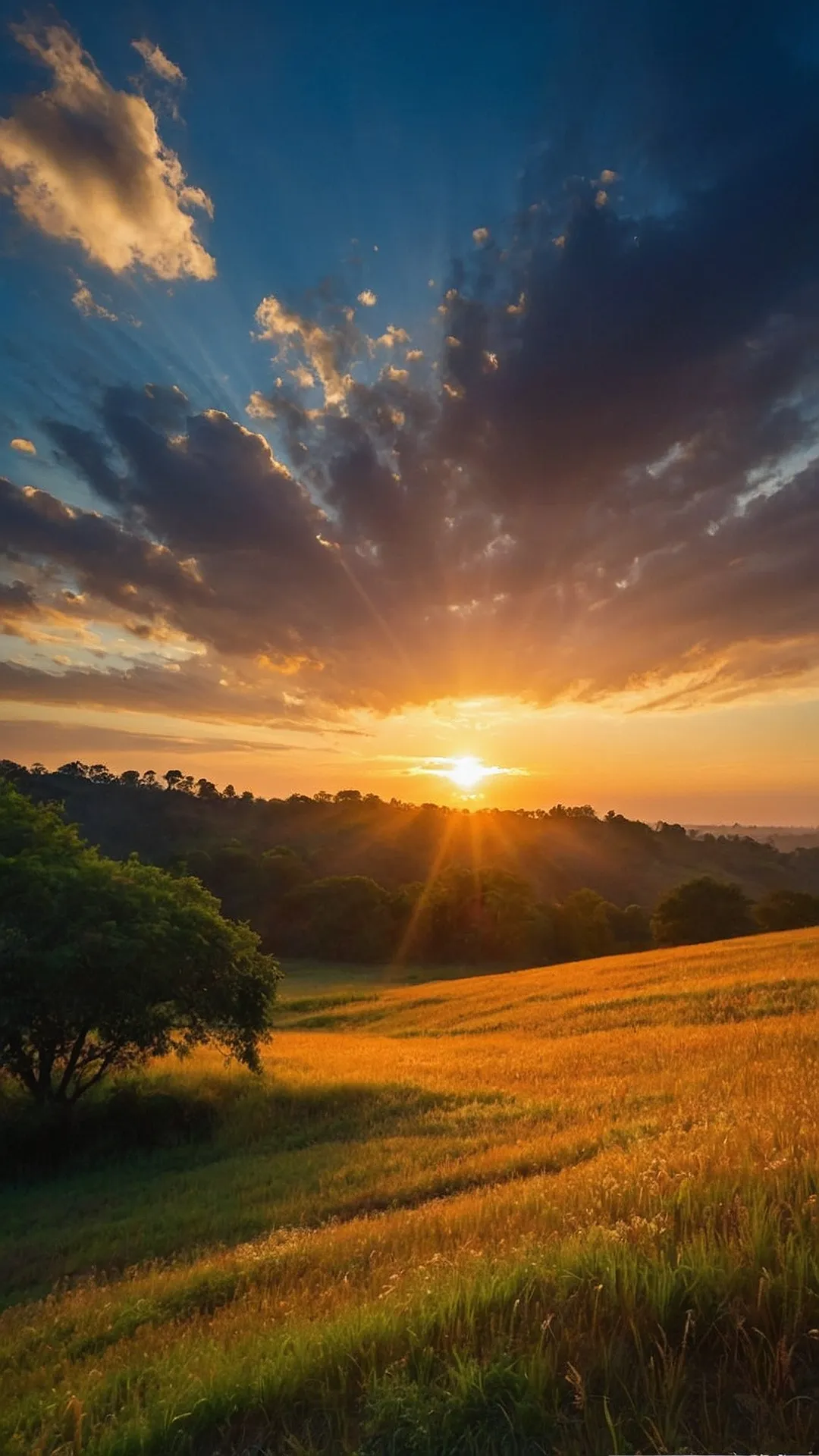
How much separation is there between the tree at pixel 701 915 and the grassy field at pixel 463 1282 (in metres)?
65.2

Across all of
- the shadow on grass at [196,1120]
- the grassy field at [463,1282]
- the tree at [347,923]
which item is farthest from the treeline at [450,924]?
the grassy field at [463,1282]

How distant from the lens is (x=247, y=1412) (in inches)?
155

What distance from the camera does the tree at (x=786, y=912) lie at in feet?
246

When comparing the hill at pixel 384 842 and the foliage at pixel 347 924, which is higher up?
the hill at pixel 384 842

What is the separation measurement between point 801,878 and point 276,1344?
644ft

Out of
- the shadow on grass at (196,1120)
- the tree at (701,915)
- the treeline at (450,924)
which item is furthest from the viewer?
the treeline at (450,924)

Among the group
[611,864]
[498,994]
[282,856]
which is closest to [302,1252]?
[498,994]

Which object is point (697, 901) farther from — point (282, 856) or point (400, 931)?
point (282, 856)

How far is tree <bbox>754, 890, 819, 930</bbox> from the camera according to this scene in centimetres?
7488

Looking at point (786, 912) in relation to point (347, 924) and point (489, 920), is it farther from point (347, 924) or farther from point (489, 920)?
point (347, 924)

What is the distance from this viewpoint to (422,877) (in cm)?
13675

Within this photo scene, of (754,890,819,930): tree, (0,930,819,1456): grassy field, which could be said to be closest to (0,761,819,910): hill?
(754,890,819,930): tree

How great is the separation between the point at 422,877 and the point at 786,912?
236 feet

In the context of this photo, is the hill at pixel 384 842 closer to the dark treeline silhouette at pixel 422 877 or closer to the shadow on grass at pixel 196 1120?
the dark treeline silhouette at pixel 422 877
